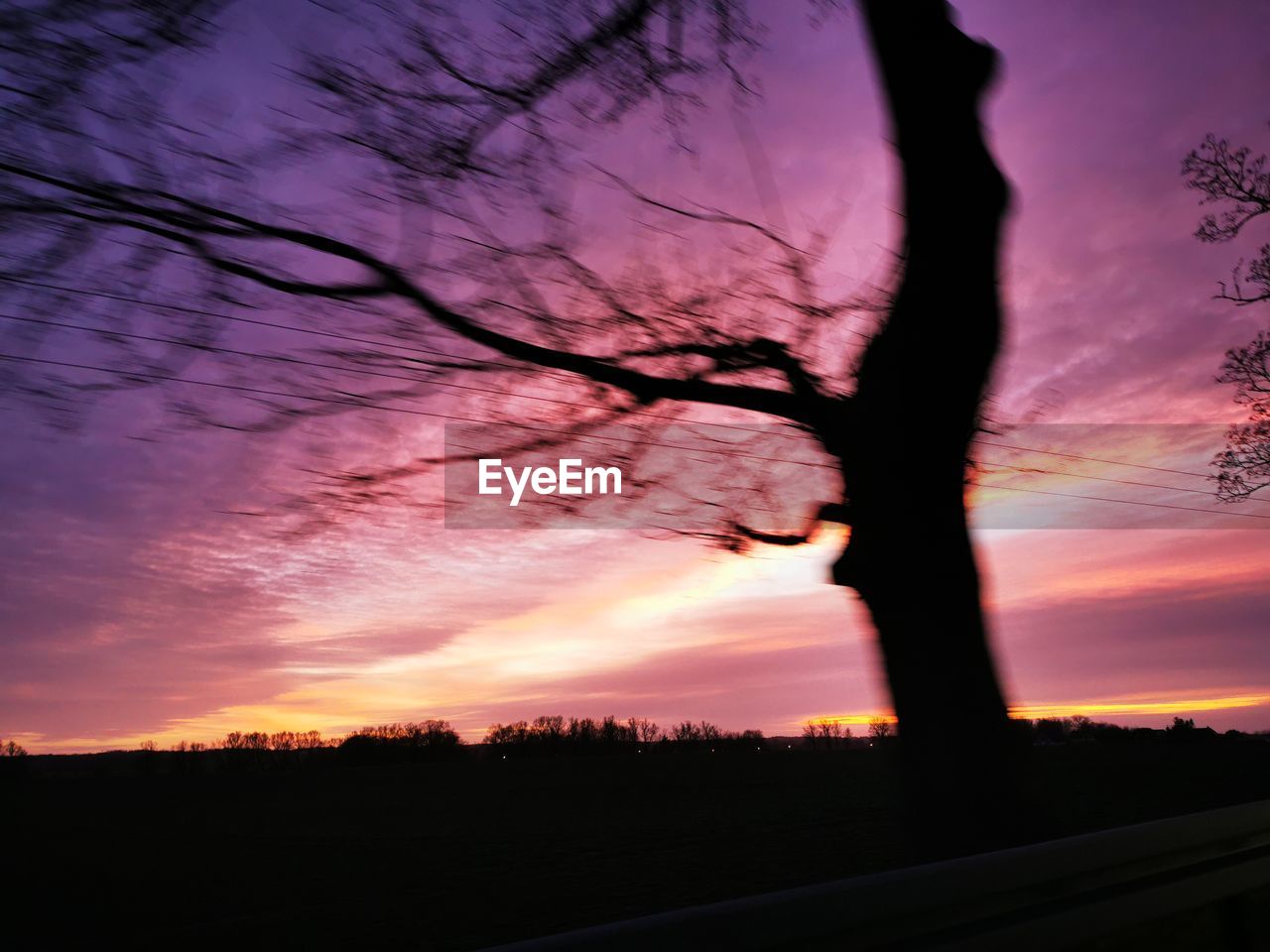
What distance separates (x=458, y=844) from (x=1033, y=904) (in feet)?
62.8

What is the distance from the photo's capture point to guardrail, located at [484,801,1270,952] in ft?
7.80

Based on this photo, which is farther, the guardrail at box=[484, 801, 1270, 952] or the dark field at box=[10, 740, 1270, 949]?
the dark field at box=[10, 740, 1270, 949]

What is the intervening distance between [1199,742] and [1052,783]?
114 feet

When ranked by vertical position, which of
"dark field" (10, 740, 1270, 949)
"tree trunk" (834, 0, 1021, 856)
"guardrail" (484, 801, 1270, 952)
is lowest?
"dark field" (10, 740, 1270, 949)

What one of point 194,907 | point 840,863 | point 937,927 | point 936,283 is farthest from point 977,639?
point 194,907

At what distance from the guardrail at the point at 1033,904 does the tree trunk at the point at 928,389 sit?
1106mm

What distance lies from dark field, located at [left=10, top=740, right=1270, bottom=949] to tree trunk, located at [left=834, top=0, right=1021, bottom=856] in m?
0.92

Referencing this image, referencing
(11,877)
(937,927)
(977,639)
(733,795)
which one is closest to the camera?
(937,927)

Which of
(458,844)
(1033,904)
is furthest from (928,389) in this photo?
(458,844)

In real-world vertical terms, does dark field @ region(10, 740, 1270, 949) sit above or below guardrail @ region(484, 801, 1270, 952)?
below

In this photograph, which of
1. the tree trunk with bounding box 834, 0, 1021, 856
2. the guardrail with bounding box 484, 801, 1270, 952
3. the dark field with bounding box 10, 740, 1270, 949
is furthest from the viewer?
the dark field with bounding box 10, 740, 1270, 949

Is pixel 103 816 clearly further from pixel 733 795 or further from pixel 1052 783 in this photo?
pixel 1052 783

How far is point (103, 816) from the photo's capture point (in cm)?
2984

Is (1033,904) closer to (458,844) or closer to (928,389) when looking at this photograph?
(928,389)
